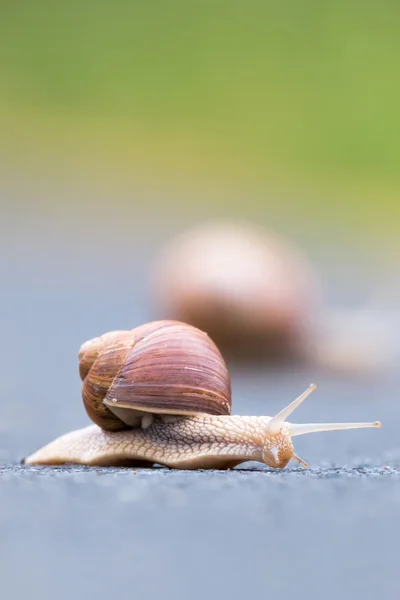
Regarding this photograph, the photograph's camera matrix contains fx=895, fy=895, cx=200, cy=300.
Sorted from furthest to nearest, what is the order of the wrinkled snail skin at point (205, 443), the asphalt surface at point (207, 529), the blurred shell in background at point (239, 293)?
1. the blurred shell in background at point (239, 293)
2. the wrinkled snail skin at point (205, 443)
3. the asphalt surface at point (207, 529)

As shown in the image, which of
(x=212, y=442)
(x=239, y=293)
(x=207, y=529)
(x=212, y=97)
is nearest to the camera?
(x=207, y=529)

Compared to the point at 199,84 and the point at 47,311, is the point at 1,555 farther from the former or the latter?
the point at 199,84

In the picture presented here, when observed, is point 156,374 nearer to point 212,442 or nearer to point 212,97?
point 212,442

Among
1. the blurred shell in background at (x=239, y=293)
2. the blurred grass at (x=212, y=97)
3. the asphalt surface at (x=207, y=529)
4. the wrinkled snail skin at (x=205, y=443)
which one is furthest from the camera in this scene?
the blurred grass at (x=212, y=97)

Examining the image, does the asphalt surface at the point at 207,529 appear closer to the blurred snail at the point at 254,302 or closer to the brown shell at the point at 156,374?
the brown shell at the point at 156,374

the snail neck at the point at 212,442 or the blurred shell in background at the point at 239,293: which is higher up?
the blurred shell in background at the point at 239,293

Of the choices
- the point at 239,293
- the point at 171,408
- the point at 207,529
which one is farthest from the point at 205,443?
the point at 239,293

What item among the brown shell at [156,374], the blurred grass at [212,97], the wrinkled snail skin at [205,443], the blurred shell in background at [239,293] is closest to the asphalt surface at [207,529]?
the wrinkled snail skin at [205,443]

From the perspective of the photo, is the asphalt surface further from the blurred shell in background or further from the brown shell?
the blurred shell in background
